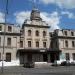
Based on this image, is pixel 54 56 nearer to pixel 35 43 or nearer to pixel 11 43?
pixel 35 43

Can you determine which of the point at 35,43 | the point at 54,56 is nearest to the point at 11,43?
the point at 35,43

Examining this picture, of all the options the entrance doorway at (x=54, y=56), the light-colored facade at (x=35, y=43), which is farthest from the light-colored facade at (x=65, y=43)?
the entrance doorway at (x=54, y=56)

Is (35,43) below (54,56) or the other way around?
the other way around

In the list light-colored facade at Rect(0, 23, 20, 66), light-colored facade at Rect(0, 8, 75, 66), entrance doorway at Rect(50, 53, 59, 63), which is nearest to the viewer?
light-colored facade at Rect(0, 23, 20, 66)

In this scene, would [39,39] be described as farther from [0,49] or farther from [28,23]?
[0,49]

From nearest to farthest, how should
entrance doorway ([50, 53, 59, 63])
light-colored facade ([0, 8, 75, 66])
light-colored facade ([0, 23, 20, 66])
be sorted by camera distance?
light-colored facade ([0, 23, 20, 66]), light-colored facade ([0, 8, 75, 66]), entrance doorway ([50, 53, 59, 63])

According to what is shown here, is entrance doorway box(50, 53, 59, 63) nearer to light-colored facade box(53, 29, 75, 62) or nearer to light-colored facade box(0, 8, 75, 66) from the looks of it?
light-colored facade box(0, 8, 75, 66)

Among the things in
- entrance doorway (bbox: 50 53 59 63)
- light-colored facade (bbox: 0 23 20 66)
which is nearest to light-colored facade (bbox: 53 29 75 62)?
entrance doorway (bbox: 50 53 59 63)

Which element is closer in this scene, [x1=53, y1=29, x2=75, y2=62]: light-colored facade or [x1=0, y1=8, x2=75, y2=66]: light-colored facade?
[x1=0, y1=8, x2=75, y2=66]: light-colored facade

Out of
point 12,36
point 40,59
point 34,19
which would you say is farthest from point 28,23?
point 40,59

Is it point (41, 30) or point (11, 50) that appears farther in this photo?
point (41, 30)

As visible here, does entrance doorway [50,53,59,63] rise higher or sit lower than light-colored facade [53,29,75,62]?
lower

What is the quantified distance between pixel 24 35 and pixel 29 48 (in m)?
3.78

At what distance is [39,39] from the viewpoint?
61625 mm
